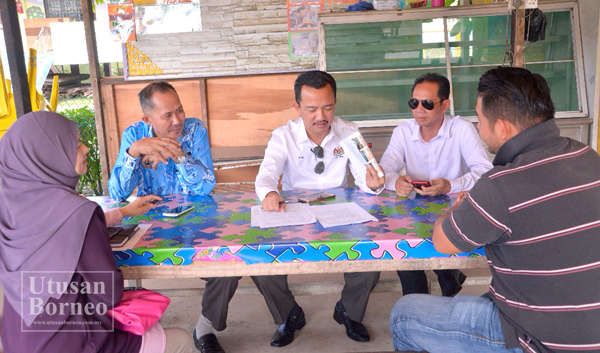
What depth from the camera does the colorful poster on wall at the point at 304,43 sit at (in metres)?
4.92

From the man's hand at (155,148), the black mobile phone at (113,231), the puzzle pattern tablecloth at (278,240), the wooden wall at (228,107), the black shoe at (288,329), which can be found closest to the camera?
the puzzle pattern tablecloth at (278,240)

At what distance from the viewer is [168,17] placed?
4.99 m

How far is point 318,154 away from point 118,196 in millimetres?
1147

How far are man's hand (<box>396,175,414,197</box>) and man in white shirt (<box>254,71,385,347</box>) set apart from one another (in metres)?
0.08

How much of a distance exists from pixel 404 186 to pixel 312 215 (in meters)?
0.59

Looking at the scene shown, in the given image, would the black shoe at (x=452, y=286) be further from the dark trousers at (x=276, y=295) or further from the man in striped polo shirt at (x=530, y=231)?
the man in striped polo shirt at (x=530, y=231)

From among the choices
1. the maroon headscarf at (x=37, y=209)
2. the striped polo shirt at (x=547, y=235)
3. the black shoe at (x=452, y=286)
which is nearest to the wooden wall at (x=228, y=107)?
the black shoe at (x=452, y=286)

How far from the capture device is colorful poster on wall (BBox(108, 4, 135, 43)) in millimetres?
5023

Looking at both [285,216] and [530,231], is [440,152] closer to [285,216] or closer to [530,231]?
[285,216]

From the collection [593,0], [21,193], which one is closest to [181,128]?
[21,193]

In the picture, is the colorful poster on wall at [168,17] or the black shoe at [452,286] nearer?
the black shoe at [452,286]

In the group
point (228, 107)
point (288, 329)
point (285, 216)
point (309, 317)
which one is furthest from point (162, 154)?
Answer: point (228, 107)

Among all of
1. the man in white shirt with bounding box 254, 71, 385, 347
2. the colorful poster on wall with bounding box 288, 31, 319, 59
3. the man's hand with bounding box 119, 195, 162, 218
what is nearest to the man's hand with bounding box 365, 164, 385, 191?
the man in white shirt with bounding box 254, 71, 385, 347

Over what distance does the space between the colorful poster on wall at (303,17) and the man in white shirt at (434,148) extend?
2243mm
